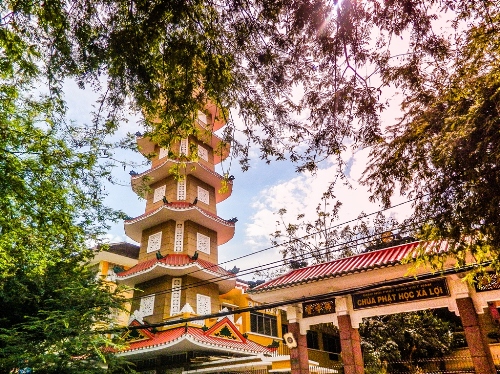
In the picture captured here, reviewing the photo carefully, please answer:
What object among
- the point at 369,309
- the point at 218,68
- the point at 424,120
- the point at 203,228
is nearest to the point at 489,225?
the point at 424,120

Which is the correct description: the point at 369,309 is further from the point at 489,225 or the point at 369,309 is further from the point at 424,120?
the point at 424,120

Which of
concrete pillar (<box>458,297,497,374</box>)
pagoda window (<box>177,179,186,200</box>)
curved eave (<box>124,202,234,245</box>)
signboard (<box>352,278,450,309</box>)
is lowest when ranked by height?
concrete pillar (<box>458,297,497,374</box>)

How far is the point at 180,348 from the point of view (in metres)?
13.8

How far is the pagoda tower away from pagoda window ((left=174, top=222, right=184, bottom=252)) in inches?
0.7

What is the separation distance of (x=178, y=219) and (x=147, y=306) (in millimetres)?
4225

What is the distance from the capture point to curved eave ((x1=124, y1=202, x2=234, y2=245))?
56.0ft

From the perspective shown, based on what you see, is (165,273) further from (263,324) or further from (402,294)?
(402,294)

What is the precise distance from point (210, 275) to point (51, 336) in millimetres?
7730

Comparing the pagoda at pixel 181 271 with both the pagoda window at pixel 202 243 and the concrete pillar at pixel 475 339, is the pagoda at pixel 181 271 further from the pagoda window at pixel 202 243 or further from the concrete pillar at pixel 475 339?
the concrete pillar at pixel 475 339

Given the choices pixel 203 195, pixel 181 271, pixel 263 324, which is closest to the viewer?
pixel 181 271

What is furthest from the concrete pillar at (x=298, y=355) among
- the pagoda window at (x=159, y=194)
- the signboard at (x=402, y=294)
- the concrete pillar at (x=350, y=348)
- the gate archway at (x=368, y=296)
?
the pagoda window at (x=159, y=194)

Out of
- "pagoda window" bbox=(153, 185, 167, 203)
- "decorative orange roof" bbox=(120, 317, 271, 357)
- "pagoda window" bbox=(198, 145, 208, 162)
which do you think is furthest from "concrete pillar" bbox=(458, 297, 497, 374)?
"pagoda window" bbox=(198, 145, 208, 162)

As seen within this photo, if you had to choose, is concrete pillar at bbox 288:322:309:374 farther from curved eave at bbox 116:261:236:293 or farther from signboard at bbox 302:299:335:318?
curved eave at bbox 116:261:236:293

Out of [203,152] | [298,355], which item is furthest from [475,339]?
[203,152]
